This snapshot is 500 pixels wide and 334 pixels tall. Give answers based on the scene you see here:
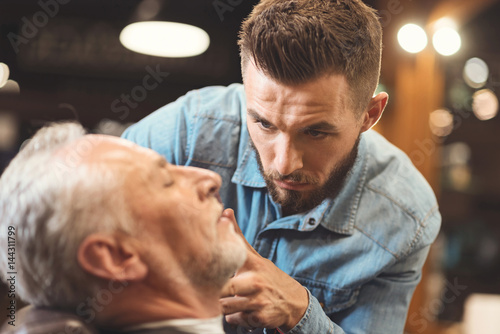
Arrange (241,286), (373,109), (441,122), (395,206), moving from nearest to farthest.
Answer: (241,286), (373,109), (395,206), (441,122)

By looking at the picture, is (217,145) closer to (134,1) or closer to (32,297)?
(32,297)

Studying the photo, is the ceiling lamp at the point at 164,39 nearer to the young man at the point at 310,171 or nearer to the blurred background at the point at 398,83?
the blurred background at the point at 398,83

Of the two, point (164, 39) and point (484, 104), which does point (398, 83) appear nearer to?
point (484, 104)

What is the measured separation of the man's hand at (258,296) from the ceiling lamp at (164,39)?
1634 mm

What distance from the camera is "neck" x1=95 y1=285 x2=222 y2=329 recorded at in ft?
4.24

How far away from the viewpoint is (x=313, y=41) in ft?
4.99

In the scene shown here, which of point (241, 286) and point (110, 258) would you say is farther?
point (241, 286)

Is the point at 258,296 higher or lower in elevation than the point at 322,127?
lower

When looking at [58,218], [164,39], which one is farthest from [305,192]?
[164,39]

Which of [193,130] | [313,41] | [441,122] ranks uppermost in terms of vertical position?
[313,41]

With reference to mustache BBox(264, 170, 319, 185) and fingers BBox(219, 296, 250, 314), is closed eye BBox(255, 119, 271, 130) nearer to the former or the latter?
mustache BBox(264, 170, 319, 185)

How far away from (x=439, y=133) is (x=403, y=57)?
954 millimetres

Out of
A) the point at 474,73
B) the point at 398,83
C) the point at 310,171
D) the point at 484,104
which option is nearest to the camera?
the point at 310,171

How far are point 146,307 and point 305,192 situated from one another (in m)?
0.69
